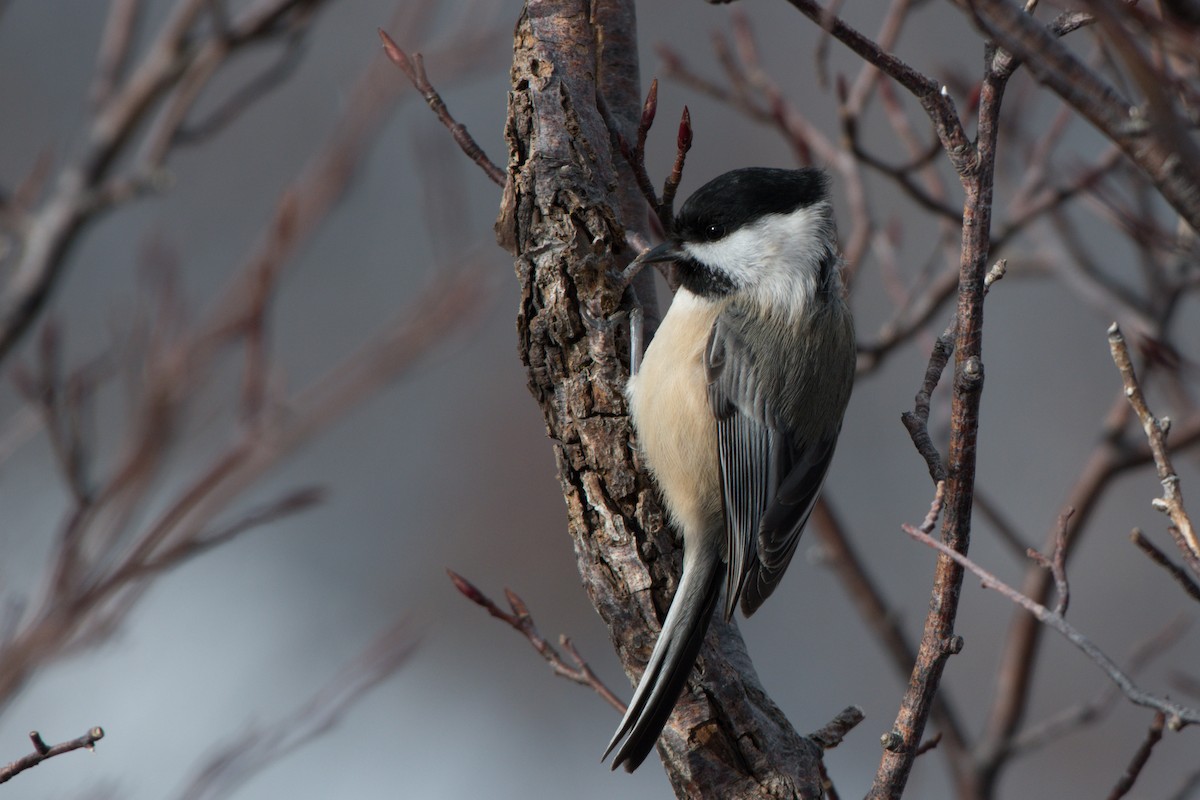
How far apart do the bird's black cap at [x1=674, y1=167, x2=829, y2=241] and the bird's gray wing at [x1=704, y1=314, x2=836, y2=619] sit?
19 centimetres

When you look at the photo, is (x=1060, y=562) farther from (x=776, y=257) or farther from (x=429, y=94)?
(x=429, y=94)

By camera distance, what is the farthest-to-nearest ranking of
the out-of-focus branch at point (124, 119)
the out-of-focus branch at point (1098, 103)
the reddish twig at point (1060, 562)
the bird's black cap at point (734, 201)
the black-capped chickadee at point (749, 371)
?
the out-of-focus branch at point (124, 119) → the bird's black cap at point (734, 201) → the black-capped chickadee at point (749, 371) → the reddish twig at point (1060, 562) → the out-of-focus branch at point (1098, 103)

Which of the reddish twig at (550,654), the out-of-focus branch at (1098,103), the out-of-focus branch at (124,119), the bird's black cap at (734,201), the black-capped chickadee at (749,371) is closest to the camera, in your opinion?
the out-of-focus branch at (1098,103)

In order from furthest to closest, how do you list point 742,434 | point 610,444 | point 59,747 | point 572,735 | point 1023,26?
point 572,735 < point 742,434 < point 610,444 < point 59,747 < point 1023,26

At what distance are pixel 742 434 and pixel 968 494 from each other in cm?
82

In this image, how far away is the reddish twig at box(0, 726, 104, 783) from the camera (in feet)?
3.42

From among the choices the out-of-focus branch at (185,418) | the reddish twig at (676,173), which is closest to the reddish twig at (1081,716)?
the reddish twig at (676,173)

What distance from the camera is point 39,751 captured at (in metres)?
1.09

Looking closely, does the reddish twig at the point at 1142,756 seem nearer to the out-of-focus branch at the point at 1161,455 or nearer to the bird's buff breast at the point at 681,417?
the out-of-focus branch at the point at 1161,455

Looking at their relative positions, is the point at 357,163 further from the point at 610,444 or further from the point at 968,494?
the point at 968,494

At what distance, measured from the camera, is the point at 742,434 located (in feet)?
6.89

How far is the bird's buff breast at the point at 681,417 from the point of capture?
6.19 feet

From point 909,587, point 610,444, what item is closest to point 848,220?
point 909,587

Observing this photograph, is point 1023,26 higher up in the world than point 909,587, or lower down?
higher up
